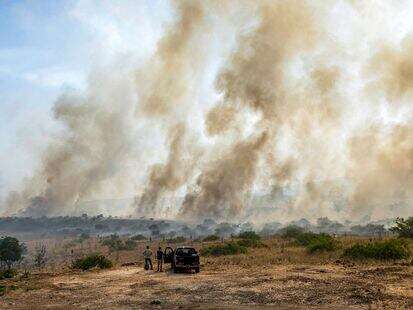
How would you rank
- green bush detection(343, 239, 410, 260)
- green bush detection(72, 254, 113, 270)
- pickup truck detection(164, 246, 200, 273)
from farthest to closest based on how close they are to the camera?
green bush detection(72, 254, 113, 270) → green bush detection(343, 239, 410, 260) → pickup truck detection(164, 246, 200, 273)

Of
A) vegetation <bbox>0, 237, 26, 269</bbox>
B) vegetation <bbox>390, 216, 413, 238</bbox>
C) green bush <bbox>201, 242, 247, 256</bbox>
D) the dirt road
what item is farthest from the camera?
vegetation <bbox>0, 237, 26, 269</bbox>

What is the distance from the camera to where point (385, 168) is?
92.6 m

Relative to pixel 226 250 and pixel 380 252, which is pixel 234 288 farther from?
pixel 226 250

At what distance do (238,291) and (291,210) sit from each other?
146m

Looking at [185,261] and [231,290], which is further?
[185,261]

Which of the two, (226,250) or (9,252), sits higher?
(226,250)

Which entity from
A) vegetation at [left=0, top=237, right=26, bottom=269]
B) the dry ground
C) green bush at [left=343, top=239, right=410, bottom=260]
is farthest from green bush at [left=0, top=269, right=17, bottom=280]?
vegetation at [left=0, top=237, right=26, bottom=269]

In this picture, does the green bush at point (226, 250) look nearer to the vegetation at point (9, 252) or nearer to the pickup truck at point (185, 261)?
the pickup truck at point (185, 261)

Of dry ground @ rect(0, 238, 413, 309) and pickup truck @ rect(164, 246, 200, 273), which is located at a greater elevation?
pickup truck @ rect(164, 246, 200, 273)

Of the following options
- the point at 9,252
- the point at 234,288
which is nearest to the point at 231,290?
the point at 234,288

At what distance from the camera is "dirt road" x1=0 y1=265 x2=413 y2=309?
15664 millimetres

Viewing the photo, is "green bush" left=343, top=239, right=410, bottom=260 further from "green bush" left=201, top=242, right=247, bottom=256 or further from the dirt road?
"green bush" left=201, top=242, right=247, bottom=256

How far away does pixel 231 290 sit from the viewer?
1842 cm

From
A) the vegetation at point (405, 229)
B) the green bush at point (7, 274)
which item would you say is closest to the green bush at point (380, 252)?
the vegetation at point (405, 229)
